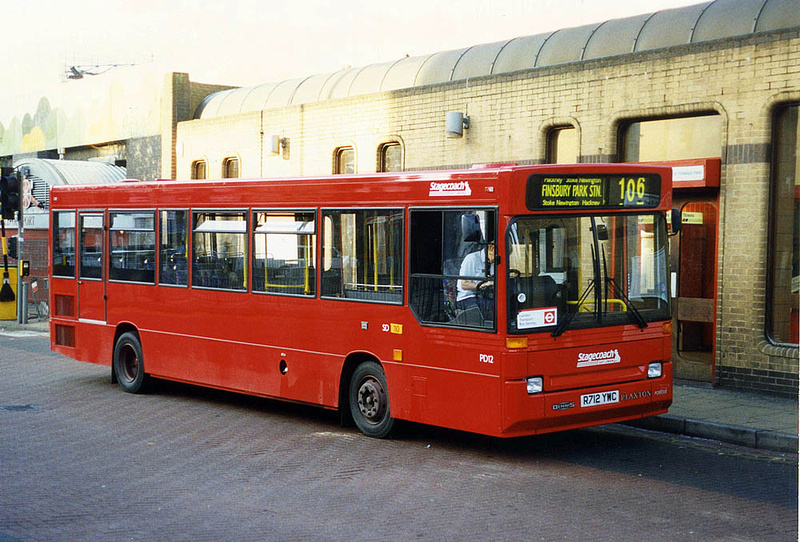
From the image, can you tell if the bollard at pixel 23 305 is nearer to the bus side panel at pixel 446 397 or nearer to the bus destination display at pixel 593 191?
the bus side panel at pixel 446 397

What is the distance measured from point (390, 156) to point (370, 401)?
9.15 meters

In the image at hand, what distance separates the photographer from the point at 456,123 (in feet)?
54.9

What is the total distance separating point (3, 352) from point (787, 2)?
45.7 feet

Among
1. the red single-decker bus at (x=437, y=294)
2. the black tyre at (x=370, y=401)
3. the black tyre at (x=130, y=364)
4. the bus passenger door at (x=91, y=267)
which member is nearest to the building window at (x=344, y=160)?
the bus passenger door at (x=91, y=267)

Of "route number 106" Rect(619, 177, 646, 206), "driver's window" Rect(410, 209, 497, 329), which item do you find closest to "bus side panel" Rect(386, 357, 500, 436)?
"driver's window" Rect(410, 209, 497, 329)

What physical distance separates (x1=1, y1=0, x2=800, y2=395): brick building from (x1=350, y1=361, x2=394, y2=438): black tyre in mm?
5194

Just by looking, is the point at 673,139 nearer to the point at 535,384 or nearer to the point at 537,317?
the point at 537,317

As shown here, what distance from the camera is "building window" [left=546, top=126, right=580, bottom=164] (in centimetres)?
1540

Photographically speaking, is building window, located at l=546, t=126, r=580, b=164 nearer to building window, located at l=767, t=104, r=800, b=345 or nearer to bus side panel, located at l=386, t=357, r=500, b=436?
building window, located at l=767, t=104, r=800, b=345

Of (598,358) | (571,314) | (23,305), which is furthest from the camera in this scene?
(23,305)

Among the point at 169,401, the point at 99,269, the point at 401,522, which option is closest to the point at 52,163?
the point at 99,269

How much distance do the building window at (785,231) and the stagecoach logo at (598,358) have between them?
166 inches

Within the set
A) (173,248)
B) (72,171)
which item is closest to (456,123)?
(173,248)

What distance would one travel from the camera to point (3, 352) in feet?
59.9
